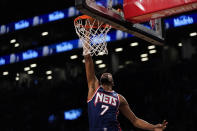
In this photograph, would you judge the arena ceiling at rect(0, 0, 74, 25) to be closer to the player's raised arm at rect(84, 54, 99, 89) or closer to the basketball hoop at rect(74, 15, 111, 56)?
the basketball hoop at rect(74, 15, 111, 56)

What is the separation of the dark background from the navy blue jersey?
6.44 meters

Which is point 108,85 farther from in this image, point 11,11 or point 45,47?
point 11,11

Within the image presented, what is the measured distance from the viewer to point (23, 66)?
43.4 feet

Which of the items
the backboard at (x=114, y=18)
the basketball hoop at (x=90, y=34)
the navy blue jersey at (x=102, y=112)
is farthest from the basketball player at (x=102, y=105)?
the backboard at (x=114, y=18)

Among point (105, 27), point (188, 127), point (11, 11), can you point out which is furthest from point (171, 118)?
point (11, 11)

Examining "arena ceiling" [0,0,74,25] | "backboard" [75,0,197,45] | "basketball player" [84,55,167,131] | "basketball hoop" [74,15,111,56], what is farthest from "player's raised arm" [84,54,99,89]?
"arena ceiling" [0,0,74,25]

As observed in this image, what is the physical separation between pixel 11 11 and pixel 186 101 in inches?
322

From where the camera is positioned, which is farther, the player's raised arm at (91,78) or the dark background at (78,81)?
the dark background at (78,81)

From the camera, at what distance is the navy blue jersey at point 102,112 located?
3.67 metres

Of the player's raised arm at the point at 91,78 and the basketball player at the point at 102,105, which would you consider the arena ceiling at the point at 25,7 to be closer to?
the player's raised arm at the point at 91,78

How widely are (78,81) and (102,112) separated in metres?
8.68

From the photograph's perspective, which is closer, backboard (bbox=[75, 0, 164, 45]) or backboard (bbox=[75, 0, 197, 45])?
backboard (bbox=[75, 0, 164, 45])

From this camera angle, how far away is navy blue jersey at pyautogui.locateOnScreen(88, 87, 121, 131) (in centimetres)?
367

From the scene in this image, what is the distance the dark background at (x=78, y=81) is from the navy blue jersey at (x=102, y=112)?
6.44 metres
